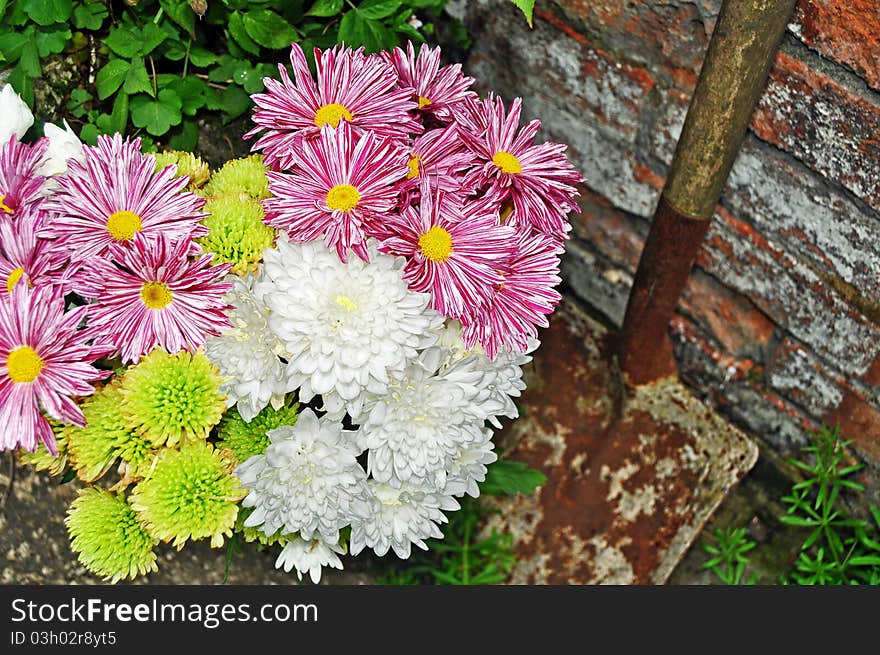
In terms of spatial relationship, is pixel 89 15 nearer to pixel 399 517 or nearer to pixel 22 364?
pixel 22 364

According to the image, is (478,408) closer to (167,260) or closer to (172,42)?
(167,260)

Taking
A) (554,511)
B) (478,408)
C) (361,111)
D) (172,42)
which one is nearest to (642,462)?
(554,511)

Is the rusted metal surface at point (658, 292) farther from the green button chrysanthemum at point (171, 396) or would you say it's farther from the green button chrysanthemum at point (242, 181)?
the green button chrysanthemum at point (171, 396)

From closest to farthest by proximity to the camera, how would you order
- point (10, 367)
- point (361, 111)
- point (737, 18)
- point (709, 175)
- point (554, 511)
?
1. point (10, 367)
2. point (361, 111)
3. point (737, 18)
4. point (709, 175)
5. point (554, 511)

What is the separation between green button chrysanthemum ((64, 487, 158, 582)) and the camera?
0.93 m

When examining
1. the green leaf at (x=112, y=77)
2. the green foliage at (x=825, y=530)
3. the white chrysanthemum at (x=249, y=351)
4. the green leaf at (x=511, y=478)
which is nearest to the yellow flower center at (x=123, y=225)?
the white chrysanthemum at (x=249, y=351)

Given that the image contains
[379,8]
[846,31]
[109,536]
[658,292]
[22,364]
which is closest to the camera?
[22,364]

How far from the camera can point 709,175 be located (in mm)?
1226

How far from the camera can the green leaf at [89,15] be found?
114 centimetres

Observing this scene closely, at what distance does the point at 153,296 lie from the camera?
865mm

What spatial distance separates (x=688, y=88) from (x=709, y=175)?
0.14 meters

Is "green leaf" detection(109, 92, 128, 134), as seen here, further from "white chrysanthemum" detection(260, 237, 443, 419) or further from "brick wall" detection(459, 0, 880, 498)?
"brick wall" detection(459, 0, 880, 498)

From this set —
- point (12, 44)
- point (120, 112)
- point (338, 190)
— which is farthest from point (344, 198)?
point (12, 44)

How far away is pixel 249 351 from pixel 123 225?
17 centimetres
